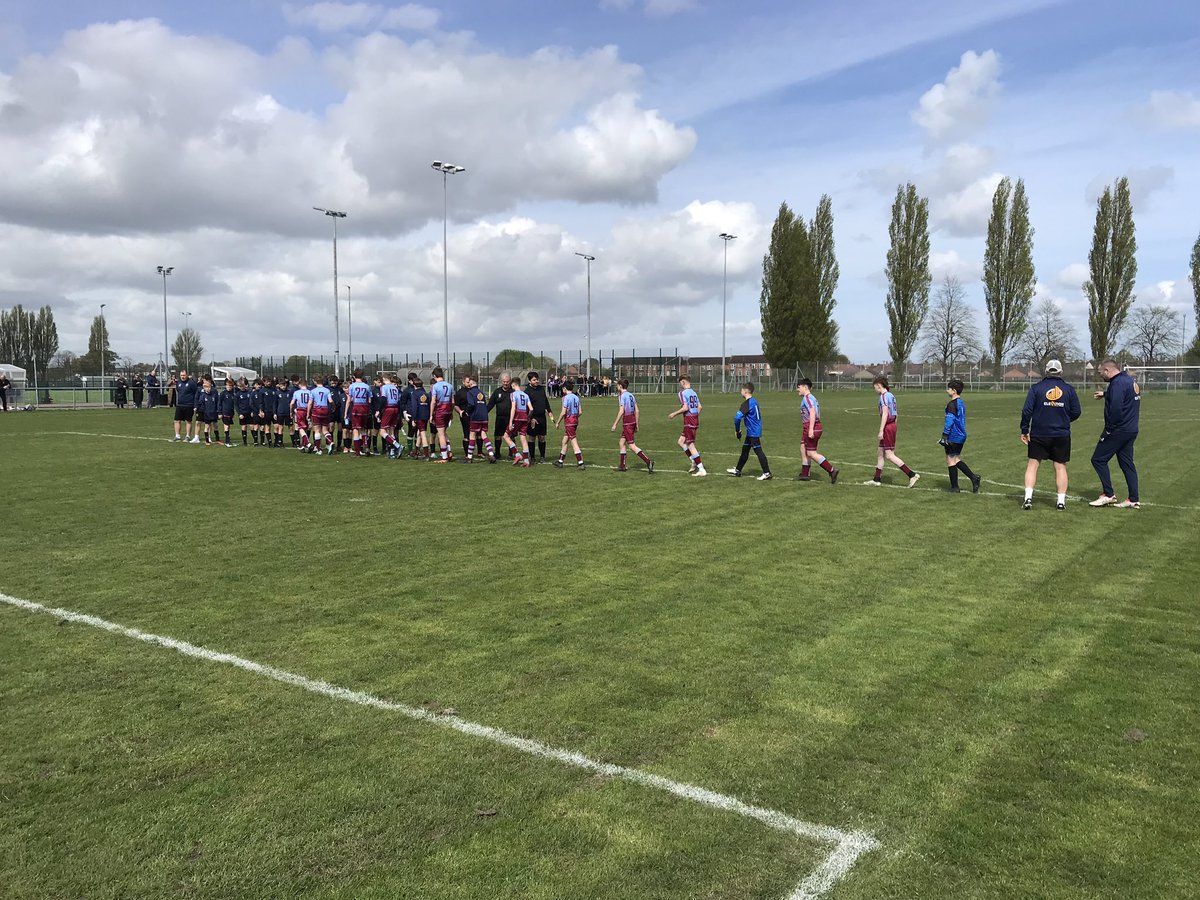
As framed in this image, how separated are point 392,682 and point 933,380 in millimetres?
77140

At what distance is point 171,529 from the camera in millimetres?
9281

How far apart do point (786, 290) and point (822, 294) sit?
14.1 feet

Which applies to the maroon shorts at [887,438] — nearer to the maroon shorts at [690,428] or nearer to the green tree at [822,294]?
the maroon shorts at [690,428]

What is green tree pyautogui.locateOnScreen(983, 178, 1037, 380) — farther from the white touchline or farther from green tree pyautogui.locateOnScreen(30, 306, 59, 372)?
Result: green tree pyautogui.locateOnScreen(30, 306, 59, 372)

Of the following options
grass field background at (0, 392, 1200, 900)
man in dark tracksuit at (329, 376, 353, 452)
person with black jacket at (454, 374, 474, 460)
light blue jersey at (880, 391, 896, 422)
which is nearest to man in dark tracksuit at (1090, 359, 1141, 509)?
grass field background at (0, 392, 1200, 900)

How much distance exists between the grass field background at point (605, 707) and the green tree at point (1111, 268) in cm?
6794

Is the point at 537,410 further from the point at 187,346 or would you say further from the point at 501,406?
the point at 187,346

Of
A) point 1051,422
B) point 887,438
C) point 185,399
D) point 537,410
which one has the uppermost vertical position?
point 185,399

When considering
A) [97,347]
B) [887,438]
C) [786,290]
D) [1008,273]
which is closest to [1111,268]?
[1008,273]

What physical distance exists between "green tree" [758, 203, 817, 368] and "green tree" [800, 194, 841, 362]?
2.40ft

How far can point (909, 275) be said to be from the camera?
72.9 meters

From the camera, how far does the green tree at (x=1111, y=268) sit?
66.2 meters

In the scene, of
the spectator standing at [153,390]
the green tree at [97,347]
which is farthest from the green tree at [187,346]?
the spectator standing at [153,390]

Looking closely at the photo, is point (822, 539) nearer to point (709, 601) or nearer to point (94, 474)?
point (709, 601)
